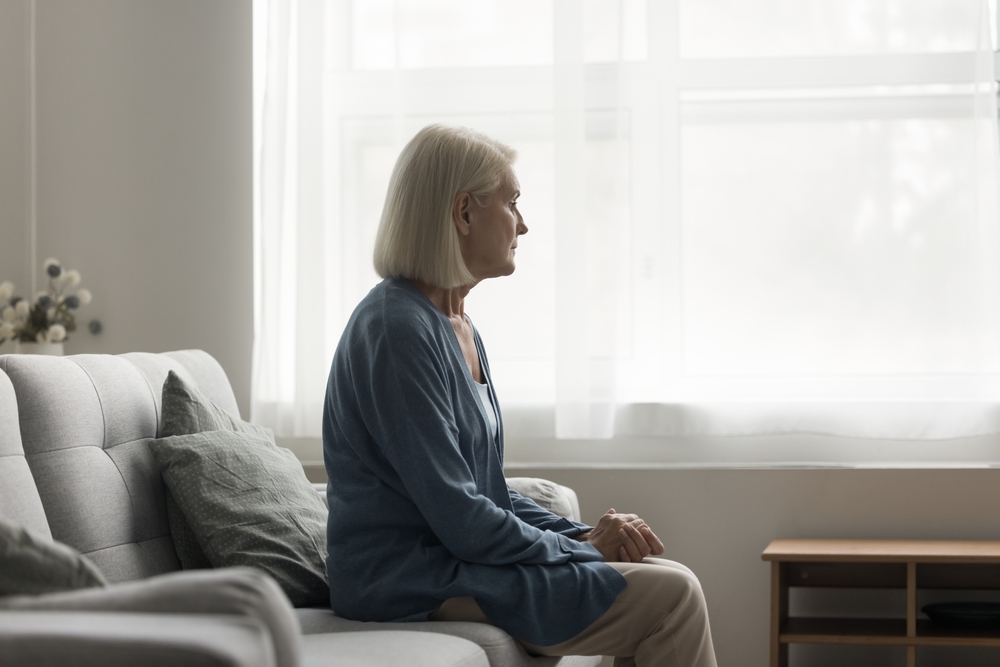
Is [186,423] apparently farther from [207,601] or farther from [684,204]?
[684,204]

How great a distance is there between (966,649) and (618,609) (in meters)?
1.61

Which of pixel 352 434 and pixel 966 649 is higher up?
pixel 352 434

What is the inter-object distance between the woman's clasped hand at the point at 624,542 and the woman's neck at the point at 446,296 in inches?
19.1

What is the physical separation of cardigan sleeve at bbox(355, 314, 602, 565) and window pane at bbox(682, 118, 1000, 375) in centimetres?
141

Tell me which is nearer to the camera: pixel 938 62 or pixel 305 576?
pixel 305 576

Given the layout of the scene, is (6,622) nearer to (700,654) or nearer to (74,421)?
(74,421)

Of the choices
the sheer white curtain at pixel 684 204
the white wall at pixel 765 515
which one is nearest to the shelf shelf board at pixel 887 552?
the white wall at pixel 765 515

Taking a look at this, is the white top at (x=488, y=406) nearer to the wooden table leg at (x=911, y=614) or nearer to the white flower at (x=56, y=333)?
the wooden table leg at (x=911, y=614)

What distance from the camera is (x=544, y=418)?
9.29 feet

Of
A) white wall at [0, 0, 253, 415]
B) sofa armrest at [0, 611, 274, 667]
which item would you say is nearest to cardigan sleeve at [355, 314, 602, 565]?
sofa armrest at [0, 611, 274, 667]

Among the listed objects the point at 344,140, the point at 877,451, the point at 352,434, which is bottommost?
the point at 877,451

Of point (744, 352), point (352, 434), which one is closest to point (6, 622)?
point (352, 434)

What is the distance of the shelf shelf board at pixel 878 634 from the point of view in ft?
7.68

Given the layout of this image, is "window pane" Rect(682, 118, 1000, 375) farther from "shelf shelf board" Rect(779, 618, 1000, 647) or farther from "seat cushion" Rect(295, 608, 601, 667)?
"seat cushion" Rect(295, 608, 601, 667)
